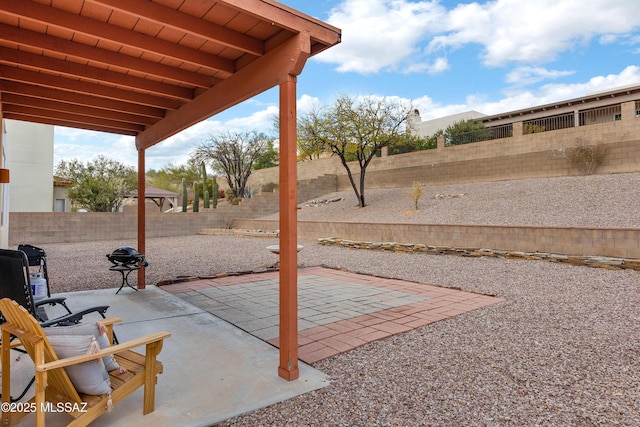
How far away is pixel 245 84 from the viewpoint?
3469 mm

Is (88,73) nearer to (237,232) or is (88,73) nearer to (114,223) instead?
(237,232)

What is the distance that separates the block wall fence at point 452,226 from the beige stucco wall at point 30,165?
19.1 ft

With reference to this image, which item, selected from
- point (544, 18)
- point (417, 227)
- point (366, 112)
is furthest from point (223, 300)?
point (544, 18)

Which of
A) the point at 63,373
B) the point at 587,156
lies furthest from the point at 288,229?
the point at 587,156

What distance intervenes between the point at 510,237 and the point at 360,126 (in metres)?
10.2

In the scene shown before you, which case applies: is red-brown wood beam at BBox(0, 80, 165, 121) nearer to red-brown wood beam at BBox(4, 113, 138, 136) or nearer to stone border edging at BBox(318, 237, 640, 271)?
red-brown wood beam at BBox(4, 113, 138, 136)

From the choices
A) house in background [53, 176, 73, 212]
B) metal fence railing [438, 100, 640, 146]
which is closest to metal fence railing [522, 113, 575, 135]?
metal fence railing [438, 100, 640, 146]

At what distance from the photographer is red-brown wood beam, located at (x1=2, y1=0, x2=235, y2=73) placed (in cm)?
275

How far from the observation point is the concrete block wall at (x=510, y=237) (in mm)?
7613

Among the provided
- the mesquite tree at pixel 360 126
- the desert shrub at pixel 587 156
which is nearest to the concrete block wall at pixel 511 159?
the desert shrub at pixel 587 156

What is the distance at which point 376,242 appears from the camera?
1181 cm

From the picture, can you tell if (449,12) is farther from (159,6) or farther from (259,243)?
(159,6)

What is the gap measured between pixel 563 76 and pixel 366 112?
705 inches

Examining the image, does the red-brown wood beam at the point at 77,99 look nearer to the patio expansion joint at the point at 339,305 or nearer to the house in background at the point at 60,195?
the patio expansion joint at the point at 339,305
